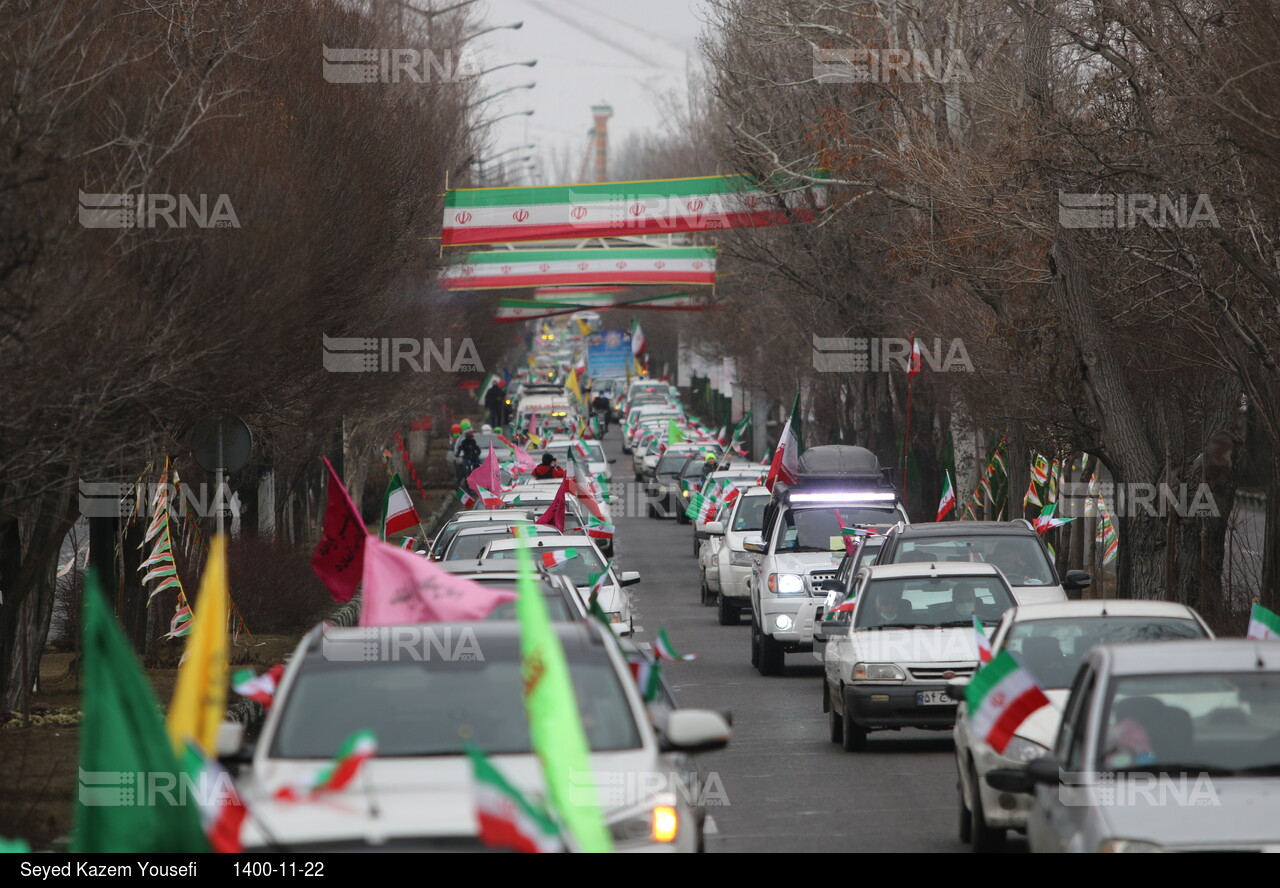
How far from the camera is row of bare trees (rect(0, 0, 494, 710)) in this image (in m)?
11.3

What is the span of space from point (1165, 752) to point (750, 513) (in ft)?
71.5

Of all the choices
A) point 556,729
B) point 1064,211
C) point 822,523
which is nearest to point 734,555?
point 822,523

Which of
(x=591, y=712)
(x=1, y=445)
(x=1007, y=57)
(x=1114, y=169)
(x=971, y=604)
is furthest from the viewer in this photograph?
(x=1007, y=57)

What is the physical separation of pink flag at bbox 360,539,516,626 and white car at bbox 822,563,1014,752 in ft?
18.0

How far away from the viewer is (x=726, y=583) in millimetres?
27734

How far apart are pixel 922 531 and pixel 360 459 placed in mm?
24253

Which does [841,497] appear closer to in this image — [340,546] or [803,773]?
[803,773]

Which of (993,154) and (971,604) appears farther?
(993,154)

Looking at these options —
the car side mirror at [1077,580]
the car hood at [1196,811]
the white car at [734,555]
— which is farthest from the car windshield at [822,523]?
the car hood at [1196,811]

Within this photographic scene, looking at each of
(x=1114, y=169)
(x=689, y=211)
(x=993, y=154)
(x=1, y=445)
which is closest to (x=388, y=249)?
(x=993, y=154)

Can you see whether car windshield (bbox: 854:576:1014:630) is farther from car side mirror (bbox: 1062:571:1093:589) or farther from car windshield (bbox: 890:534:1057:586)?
A: car side mirror (bbox: 1062:571:1093:589)

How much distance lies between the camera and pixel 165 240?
13.4 m

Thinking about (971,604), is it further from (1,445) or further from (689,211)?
(689,211)

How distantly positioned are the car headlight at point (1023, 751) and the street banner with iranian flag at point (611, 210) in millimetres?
28483
